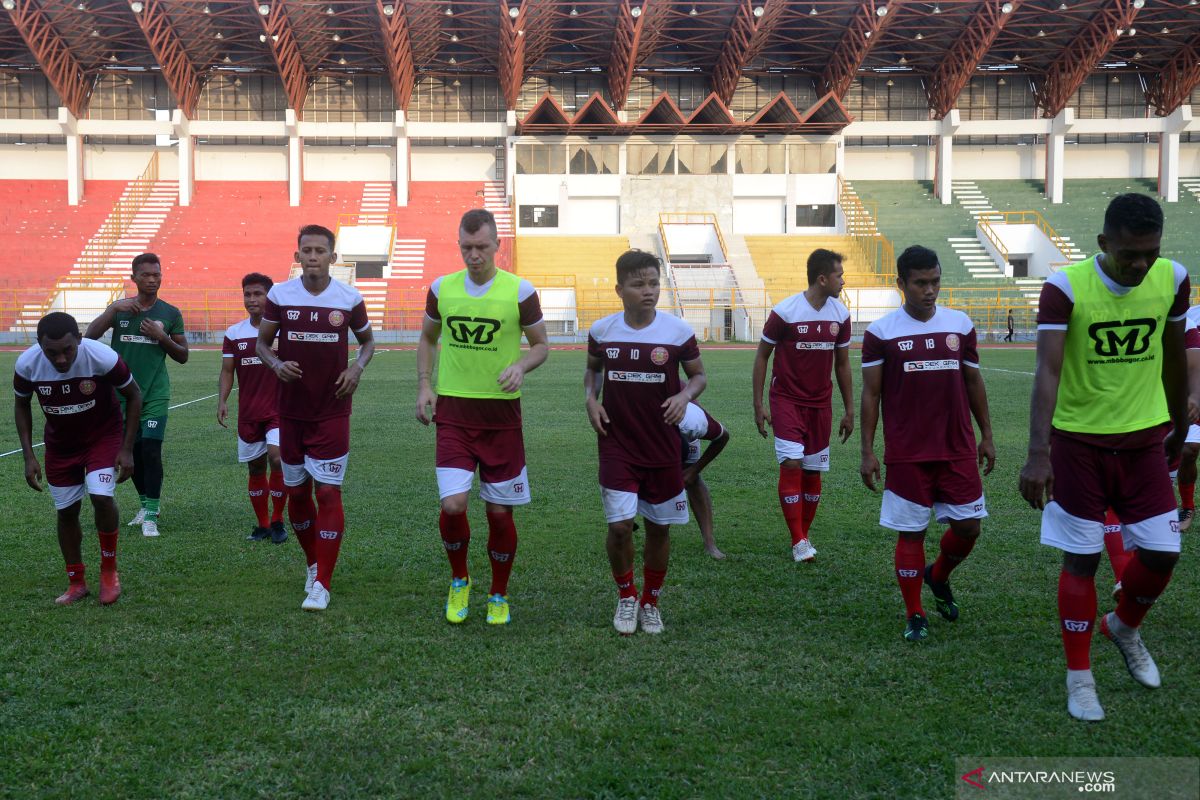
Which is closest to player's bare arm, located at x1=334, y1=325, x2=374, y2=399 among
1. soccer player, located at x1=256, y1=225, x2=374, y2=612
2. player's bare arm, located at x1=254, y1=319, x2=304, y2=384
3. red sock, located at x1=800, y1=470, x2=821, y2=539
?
soccer player, located at x1=256, y1=225, x2=374, y2=612

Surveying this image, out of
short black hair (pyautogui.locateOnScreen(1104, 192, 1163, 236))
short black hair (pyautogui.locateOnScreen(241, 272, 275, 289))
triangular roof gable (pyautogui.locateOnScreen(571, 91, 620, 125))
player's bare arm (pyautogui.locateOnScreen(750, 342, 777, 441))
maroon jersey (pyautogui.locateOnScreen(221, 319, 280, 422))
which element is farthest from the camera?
triangular roof gable (pyautogui.locateOnScreen(571, 91, 620, 125))

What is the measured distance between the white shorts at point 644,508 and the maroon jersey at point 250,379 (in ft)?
11.2

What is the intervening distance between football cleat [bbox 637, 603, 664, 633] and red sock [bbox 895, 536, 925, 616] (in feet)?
4.08

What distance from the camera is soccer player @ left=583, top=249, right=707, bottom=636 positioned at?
5035mm

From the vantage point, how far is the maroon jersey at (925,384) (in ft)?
16.5

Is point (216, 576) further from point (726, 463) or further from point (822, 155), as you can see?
point (822, 155)

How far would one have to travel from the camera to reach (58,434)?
5.64 meters

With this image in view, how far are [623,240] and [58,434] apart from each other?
4358 cm

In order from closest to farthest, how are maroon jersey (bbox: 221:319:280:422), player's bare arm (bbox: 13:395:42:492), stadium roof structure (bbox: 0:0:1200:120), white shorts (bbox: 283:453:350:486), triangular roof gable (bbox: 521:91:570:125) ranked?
player's bare arm (bbox: 13:395:42:492), white shorts (bbox: 283:453:350:486), maroon jersey (bbox: 221:319:280:422), stadium roof structure (bbox: 0:0:1200:120), triangular roof gable (bbox: 521:91:570:125)

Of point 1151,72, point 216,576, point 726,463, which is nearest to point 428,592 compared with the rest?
point 216,576

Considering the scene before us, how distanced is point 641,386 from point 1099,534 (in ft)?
7.16

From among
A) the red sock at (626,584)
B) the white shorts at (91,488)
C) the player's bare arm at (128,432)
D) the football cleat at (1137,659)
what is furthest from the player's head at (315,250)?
the football cleat at (1137,659)

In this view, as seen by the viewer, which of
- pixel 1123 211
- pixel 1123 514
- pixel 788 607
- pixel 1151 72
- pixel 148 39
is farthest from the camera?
pixel 1151 72

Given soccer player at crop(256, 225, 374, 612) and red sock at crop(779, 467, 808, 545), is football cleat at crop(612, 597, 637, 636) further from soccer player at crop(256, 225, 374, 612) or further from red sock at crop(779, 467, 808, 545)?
red sock at crop(779, 467, 808, 545)
